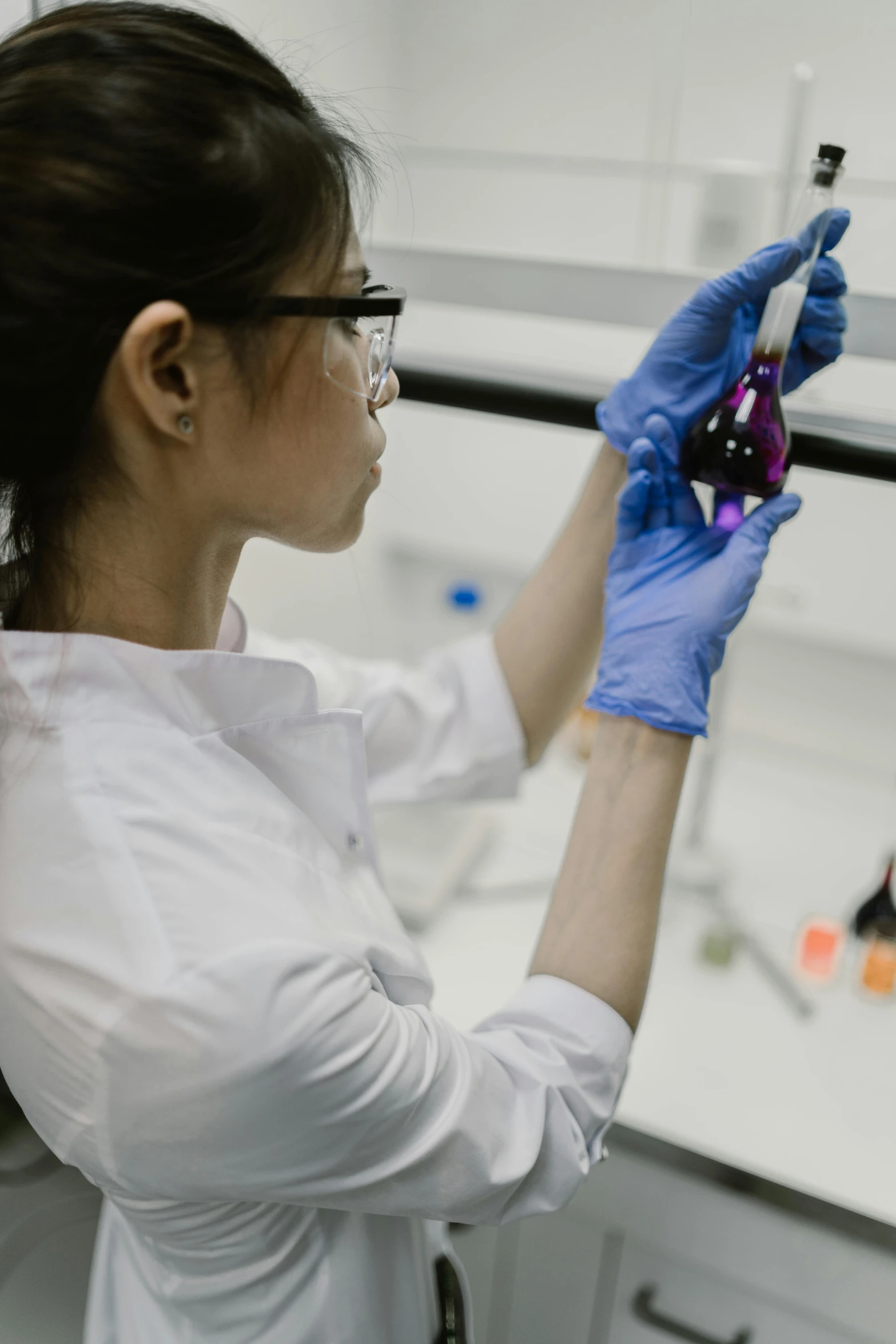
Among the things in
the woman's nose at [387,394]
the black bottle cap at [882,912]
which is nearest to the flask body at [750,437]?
the woman's nose at [387,394]

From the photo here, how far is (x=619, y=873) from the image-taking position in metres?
0.78

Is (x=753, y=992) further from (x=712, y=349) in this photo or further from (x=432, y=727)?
(x=712, y=349)

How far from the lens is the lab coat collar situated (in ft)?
2.07

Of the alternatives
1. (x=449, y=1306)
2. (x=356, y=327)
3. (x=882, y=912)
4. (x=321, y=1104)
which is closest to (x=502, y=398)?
(x=356, y=327)

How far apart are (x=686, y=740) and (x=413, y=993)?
294mm

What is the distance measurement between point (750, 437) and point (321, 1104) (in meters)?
0.59

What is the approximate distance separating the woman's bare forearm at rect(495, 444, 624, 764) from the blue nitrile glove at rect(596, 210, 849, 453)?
65 mm

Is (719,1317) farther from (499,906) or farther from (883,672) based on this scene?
(883,672)

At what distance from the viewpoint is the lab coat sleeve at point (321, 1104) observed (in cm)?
56

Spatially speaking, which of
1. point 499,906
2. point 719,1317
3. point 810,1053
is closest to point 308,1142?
point 719,1317

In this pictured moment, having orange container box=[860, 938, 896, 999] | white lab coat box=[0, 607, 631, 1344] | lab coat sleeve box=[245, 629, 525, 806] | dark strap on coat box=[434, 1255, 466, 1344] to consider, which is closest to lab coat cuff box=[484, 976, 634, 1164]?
white lab coat box=[0, 607, 631, 1344]

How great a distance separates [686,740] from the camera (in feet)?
2.70

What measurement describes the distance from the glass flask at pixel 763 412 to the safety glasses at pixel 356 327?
28 centimetres

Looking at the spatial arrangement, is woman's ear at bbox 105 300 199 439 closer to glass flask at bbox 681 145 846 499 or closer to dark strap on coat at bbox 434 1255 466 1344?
glass flask at bbox 681 145 846 499
